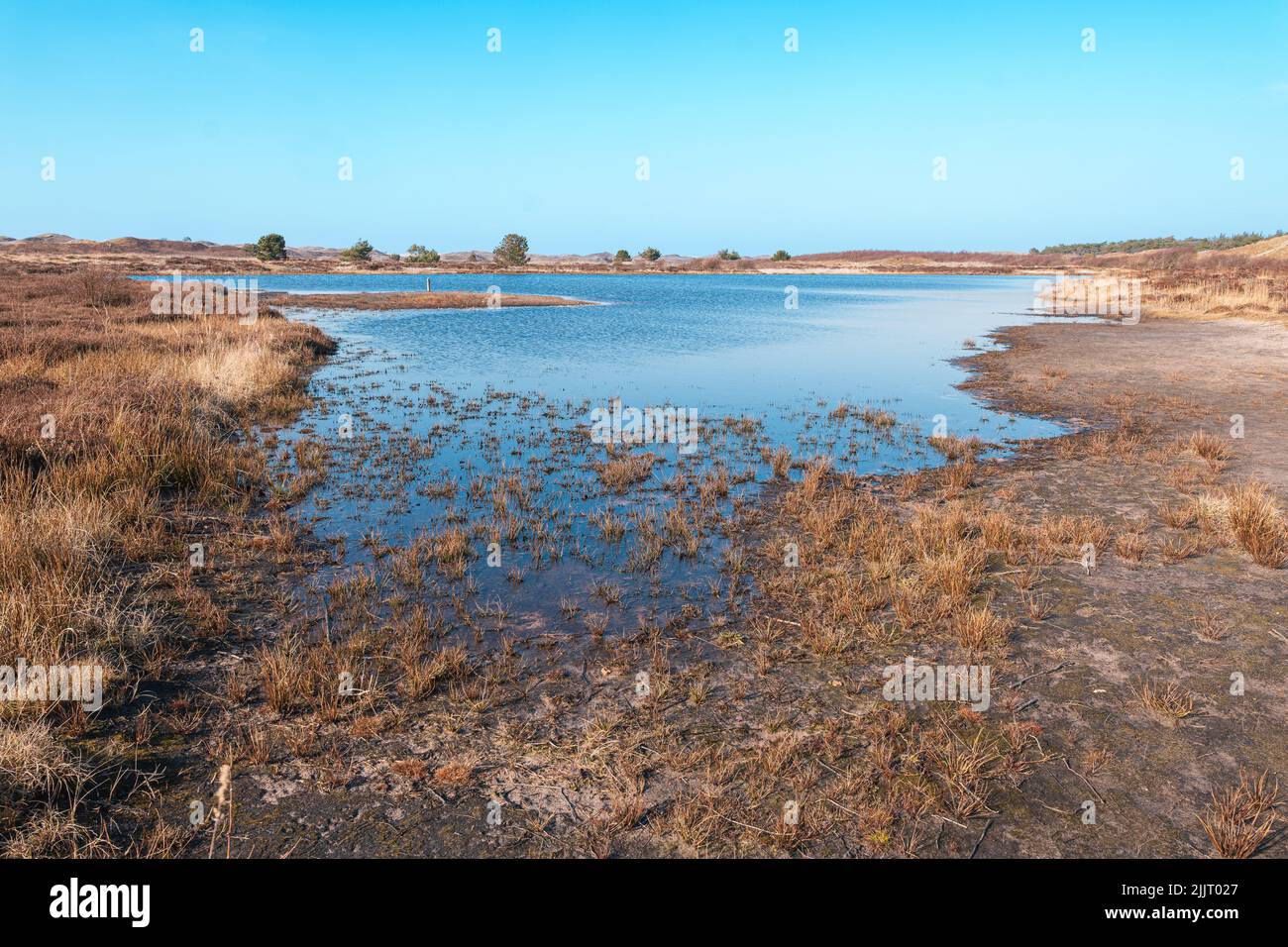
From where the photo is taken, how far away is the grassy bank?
495cm

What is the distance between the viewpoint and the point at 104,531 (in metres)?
9.11

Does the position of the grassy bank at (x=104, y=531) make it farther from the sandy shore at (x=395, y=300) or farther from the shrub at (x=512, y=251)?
the shrub at (x=512, y=251)

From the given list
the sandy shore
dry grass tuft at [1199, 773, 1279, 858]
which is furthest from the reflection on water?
the sandy shore

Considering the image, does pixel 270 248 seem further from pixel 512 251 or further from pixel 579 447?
pixel 579 447

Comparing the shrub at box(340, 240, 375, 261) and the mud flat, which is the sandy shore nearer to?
the mud flat

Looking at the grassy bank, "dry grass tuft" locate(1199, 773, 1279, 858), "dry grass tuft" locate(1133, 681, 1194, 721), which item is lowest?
"dry grass tuft" locate(1199, 773, 1279, 858)

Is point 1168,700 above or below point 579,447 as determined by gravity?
below

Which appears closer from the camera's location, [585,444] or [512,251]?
[585,444]

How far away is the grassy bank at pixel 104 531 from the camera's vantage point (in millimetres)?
4945

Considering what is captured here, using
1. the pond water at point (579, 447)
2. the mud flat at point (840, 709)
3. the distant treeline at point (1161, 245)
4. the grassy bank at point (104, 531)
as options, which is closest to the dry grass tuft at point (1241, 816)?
the mud flat at point (840, 709)

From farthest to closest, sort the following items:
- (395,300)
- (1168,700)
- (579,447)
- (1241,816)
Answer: (395,300)
(579,447)
(1168,700)
(1241,816)

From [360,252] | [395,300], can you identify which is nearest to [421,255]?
[360,252]

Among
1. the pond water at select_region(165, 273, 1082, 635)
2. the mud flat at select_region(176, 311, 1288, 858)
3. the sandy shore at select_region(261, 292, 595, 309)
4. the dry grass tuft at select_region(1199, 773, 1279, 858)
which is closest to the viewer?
the dry grass tuft at select_region(1199, 773, 1279, 858)
